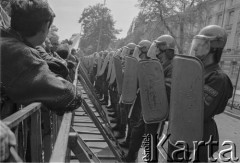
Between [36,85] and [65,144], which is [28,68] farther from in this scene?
[65,144]

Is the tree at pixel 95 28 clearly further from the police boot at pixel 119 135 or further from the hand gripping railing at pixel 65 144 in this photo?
the hand gripping railing at pixel 65 144

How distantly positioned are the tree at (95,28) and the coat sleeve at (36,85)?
50194 millimetres

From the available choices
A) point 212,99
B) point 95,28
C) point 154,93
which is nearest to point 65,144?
point 212,99

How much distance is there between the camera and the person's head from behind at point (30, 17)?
1645 millimetres

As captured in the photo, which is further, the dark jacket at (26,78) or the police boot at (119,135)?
the police boot at (119,135)

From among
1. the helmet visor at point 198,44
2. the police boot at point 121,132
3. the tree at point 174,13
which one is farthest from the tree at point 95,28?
the helmet visor at point 198,44

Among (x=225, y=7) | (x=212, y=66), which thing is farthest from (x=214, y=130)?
(x=225, y=7)

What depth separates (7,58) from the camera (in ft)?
4.84

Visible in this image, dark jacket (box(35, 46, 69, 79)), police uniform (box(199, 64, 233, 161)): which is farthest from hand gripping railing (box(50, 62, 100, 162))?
police uniform (box(199, 64, 233, 161))

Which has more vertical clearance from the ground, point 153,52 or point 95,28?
point 153,52

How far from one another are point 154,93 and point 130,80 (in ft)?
4.07

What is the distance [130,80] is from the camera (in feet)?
14.6

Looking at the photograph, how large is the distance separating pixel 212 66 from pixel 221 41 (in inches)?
10.1

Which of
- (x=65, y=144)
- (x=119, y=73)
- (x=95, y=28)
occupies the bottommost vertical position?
(x=95, y=28)
